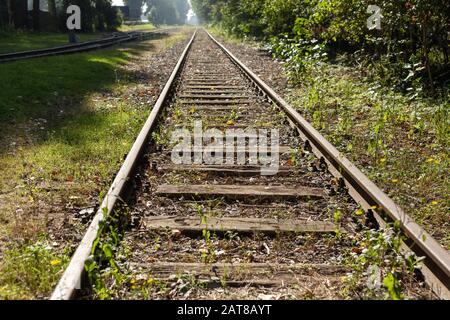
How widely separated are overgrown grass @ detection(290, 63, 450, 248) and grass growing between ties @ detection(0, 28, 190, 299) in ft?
8.66

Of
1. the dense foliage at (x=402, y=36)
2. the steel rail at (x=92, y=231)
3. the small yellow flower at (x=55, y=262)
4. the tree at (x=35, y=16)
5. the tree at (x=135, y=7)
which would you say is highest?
the tree at (x=135, y=7)

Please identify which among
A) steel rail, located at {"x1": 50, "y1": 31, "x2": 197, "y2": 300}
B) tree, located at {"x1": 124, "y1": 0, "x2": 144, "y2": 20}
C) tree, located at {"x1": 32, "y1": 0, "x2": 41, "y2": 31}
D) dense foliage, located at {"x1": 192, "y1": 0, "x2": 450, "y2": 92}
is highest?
tree, located at {"x1": 124, "y1": 0, "x2": 144, "y2": 20}

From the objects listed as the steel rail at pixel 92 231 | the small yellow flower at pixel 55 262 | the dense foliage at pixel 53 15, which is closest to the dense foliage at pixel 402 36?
the steel rail at pixel 92 231

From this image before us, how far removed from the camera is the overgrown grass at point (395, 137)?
391cm

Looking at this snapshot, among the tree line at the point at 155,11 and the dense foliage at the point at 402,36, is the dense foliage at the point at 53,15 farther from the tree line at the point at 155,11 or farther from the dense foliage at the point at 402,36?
the tree line at the point at 155,11

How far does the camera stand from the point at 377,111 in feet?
22.7

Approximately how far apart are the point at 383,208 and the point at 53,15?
1388 inches

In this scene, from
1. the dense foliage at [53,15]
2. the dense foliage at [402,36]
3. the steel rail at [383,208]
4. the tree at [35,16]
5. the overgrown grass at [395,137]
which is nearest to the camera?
the steel rail at [383,208]

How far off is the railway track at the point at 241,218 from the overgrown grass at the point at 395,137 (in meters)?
0.40

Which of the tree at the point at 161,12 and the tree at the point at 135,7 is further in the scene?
the tree at the point at 161,12

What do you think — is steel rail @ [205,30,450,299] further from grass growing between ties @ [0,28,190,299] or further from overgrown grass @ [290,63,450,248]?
grass growing between ties @ [0,28,190,299]

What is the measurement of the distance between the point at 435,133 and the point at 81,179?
14.2 feet

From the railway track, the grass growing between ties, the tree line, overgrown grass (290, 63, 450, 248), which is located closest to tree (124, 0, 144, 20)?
the tree line

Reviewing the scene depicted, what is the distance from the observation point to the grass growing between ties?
2826 mm
